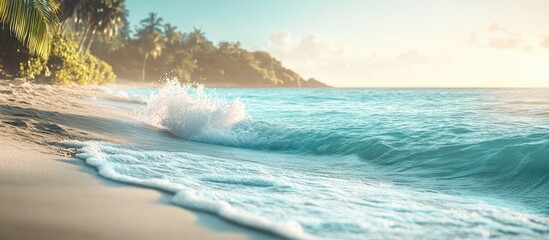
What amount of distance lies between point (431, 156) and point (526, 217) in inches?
150

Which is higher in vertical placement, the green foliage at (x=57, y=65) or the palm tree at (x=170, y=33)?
the palm tree at (x=170, y=33)

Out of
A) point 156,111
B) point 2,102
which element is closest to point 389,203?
point 2,102

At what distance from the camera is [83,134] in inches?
272

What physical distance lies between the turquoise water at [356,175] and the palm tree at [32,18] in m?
3.37

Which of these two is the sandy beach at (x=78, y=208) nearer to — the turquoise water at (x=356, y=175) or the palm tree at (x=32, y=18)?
the turquoise water at (x=356, y=175)

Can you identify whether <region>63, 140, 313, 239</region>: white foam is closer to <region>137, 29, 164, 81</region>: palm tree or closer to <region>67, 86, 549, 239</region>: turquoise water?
<region>67, 86, 549, 239</region>: turquoise water

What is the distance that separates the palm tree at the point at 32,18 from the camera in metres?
7.80

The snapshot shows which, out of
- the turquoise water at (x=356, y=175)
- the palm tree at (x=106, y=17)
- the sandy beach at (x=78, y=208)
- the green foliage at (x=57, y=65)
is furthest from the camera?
the palm tree at (x=106, y=17)

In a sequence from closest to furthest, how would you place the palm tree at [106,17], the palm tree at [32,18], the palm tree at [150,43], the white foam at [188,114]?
the palm tree at [32,18], the white foam at [188,114], the palm tree at [106,17], the palm tree at [150,43]

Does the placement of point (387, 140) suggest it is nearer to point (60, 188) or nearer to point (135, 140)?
point (135, 140)

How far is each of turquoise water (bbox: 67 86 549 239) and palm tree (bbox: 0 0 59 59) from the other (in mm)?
3366

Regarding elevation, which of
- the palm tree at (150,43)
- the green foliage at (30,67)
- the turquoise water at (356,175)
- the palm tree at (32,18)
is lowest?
the turquoise water at (356,175)

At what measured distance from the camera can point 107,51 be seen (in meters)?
82.4

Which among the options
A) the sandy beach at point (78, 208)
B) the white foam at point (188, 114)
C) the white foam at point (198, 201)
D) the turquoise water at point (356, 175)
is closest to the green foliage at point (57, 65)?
the white foam at point (188, 114)
